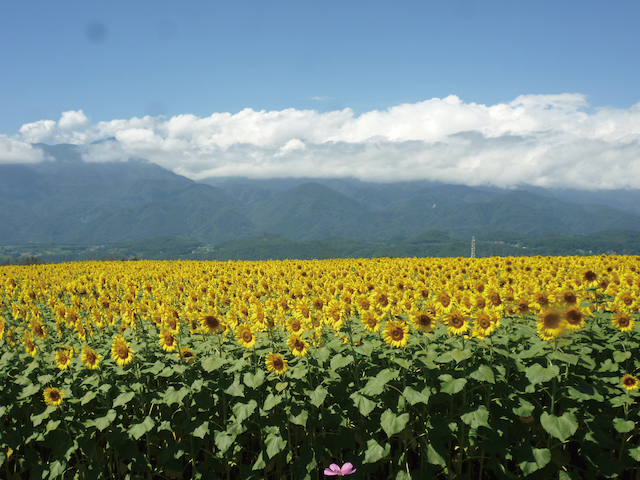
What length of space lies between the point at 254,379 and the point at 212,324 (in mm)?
1045

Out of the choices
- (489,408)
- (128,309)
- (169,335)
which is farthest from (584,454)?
(128,309)

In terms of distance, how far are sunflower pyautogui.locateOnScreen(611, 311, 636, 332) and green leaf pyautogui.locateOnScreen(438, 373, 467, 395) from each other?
2923 mm

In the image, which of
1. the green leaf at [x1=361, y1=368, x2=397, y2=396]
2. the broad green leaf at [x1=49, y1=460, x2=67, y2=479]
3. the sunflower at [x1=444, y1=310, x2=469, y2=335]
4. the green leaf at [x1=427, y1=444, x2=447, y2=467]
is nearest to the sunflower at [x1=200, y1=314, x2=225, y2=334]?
the green leaf at [x1=361, y1=368, x2=397, y2=396]

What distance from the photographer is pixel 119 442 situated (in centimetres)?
584

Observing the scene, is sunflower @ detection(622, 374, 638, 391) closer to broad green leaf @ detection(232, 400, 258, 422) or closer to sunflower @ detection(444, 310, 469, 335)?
sunflower @ detection(444, 310, 469, 335)

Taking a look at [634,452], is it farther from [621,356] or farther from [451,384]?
[451,384]

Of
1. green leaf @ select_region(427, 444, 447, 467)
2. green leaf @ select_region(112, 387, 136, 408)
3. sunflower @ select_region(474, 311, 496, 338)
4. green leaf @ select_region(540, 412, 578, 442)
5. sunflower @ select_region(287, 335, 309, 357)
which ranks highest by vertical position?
sunflower @ select_region(474, 311, 496, 338)

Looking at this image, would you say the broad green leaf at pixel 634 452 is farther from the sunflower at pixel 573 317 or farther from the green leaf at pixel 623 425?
the sunflower at pixel 573 317

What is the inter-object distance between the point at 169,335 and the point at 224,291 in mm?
4146

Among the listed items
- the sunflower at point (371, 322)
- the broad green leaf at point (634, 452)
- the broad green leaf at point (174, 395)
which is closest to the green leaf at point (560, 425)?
the broad green leaf at point (634, 452)

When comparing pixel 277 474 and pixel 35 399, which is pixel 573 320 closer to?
pixel 277 474

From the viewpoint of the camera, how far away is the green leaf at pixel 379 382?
5273 millimetres

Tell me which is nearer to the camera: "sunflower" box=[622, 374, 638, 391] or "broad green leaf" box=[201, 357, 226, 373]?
"broad green leaf" box=[201, 357, 226, 373]

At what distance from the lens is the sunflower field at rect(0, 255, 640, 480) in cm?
549
